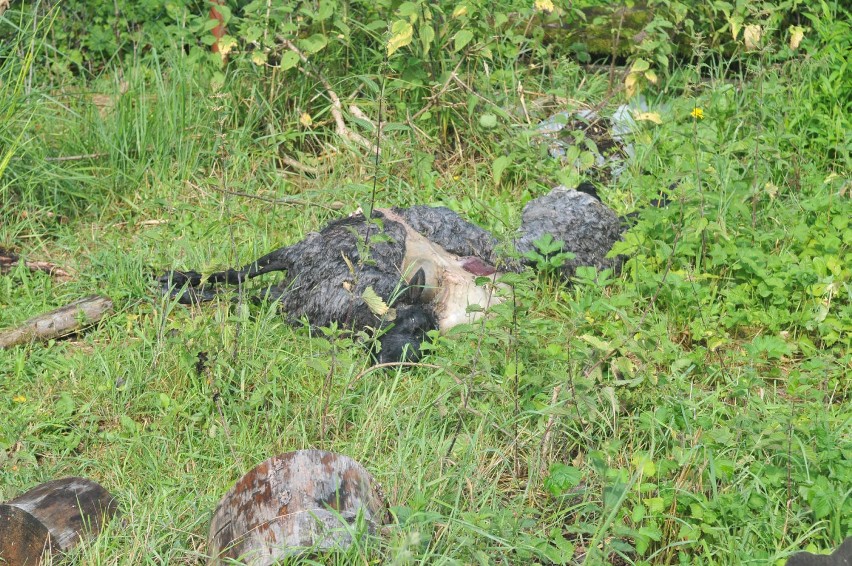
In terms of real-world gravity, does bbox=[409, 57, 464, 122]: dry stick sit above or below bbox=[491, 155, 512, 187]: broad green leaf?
above

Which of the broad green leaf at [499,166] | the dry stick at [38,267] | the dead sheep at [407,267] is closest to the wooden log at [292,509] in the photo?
the dead sheep at [407,267]

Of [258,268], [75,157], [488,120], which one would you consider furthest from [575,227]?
[75,157]

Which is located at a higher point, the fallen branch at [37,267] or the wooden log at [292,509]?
the wooden log at [292,509]

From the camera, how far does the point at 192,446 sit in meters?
3.43

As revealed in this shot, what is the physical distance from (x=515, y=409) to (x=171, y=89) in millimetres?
3370

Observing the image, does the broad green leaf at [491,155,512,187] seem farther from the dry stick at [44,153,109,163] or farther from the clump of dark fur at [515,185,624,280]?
the dry stick at [44,153,109,163]

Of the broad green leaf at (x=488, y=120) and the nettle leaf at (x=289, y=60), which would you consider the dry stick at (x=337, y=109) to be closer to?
the nettle leaf at (x=289, y=60)

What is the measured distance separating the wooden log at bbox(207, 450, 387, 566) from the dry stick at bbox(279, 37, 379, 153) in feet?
9.78

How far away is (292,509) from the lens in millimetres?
2656

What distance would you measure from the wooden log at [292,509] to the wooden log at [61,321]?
183 cm

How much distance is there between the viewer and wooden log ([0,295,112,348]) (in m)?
4.17

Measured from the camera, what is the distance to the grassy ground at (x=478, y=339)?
2.94 metres

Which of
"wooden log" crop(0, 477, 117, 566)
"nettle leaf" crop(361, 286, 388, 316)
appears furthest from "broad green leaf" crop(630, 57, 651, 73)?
"wooden log" crop(0, 477, 117, 566)

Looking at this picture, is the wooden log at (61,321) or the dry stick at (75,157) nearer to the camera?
the wooden log at (61,321)
